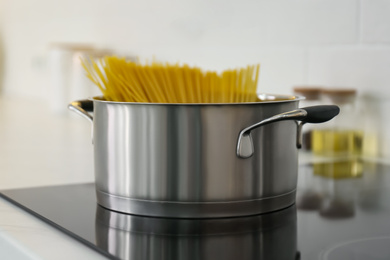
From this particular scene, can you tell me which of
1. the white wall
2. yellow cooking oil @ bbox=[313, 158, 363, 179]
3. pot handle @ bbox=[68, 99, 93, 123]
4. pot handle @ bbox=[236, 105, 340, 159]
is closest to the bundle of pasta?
pot handle @ bbox=[68, 99, 93, 123]

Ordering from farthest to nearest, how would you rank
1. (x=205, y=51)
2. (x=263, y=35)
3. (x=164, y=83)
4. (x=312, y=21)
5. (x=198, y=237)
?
(x=205, y=51), (x=263, y=35), (x=312, y=21), (x=164, y=83), (x=198, y=237)

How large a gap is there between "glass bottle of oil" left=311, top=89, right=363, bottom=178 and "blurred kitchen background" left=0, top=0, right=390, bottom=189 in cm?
2

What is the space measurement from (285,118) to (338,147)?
0.48 m

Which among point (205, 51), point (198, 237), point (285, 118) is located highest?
point (205, 51)

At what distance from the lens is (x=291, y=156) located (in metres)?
0.68

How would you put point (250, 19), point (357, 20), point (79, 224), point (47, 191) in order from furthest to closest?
point (250, 19) < point (357, 20) < point (47, 191) < point (79, 224)

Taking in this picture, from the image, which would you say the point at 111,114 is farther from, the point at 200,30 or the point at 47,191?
the point at 200,30

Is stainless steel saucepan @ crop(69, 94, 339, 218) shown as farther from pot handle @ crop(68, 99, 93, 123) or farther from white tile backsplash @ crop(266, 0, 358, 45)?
white tile backsplash @ crop(266, 0, 358, 45)

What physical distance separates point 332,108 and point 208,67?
82 cm

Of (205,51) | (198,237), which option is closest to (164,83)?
(198,237)

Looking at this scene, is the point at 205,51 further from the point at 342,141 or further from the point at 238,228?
the point at 238,228

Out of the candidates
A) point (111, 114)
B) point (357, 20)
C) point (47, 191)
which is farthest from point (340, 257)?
point (357, 20)

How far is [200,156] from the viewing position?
2.04 ft

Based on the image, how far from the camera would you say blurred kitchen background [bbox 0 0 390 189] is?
1.03 metres
